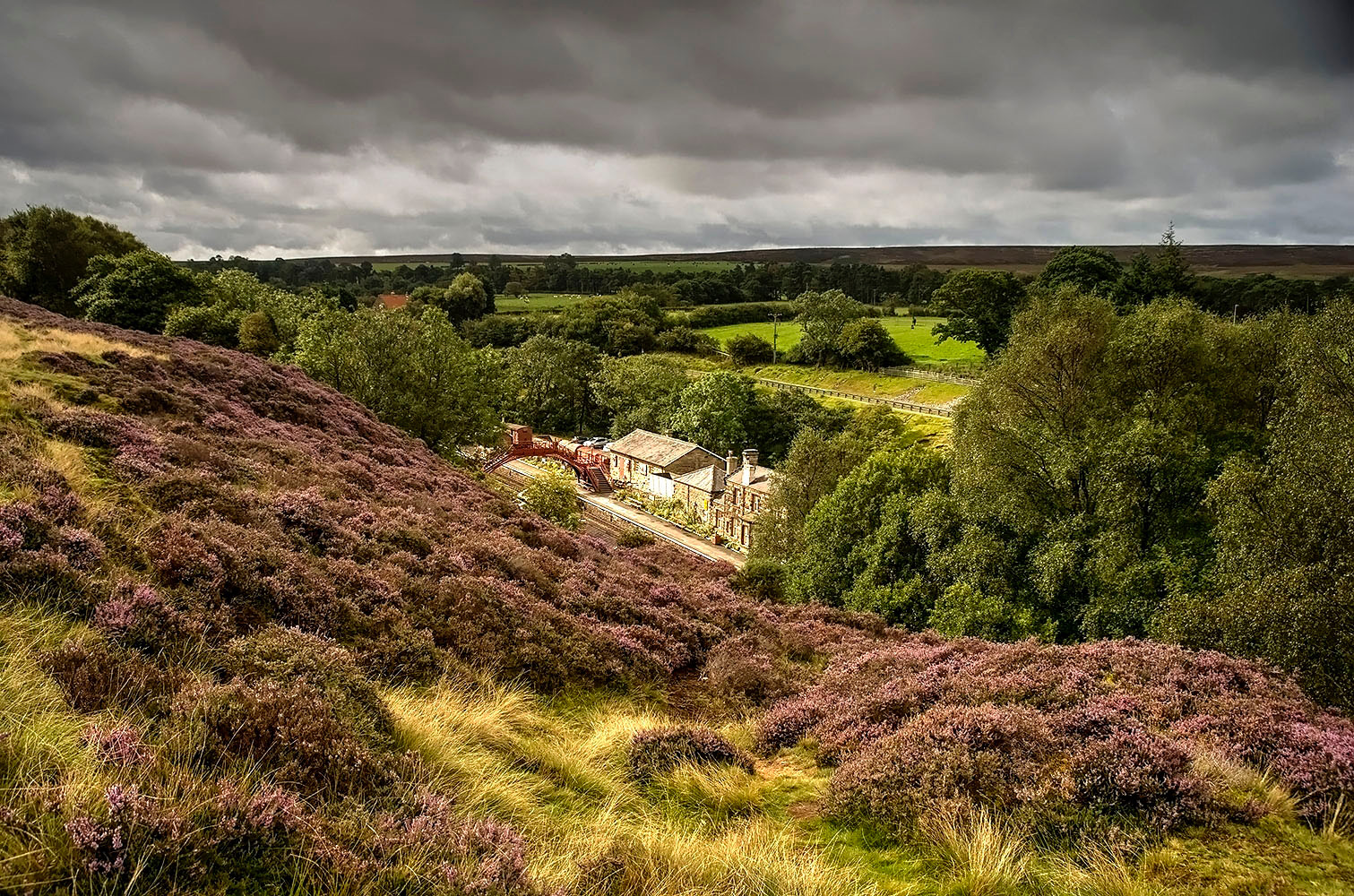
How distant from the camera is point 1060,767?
23.5ft

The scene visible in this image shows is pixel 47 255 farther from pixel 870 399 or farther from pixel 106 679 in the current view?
pixel 870 399

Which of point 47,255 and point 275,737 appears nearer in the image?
point 275,737

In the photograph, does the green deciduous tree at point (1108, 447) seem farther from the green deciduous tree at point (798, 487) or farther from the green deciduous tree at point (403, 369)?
the green deciduous tree at point (403, 369)

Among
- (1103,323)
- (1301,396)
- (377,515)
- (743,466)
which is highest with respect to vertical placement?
(1103,323)

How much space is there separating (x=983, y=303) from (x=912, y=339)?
92.5 feet

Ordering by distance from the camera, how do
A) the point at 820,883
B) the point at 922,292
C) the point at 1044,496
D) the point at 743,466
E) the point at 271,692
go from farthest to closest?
the point at 922,292 < the point at 743,466 < the point at 1044,496 < the point at 271,692 < the point at 820,883

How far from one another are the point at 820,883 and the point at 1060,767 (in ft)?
11.3

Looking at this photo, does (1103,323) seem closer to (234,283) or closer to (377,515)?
(377,515)

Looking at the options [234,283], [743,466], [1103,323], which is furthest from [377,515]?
[234,283]

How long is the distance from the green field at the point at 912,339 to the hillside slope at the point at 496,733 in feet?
280

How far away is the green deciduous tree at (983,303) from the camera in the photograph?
84812mm

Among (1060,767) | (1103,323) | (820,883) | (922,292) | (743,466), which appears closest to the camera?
(820,883)

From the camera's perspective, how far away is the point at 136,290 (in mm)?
47875

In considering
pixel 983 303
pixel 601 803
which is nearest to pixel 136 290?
pixel 601 803
